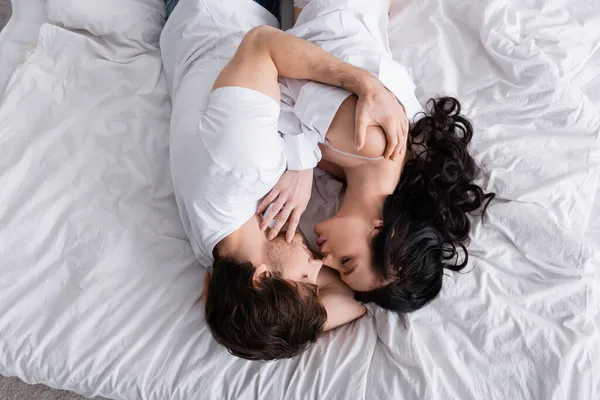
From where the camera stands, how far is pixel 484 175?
3.57 feet

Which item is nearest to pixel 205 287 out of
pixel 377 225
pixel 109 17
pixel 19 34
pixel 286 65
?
pixel 377 225

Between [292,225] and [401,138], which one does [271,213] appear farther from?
[401,138]

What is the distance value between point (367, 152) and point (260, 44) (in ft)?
1.03

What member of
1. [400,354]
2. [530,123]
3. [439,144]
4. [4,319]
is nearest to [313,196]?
[439,144]

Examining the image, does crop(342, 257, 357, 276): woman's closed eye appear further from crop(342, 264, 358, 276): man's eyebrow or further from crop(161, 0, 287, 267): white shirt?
crop(161, 0, 287, 267): white shirt

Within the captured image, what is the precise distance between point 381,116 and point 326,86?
138 mm

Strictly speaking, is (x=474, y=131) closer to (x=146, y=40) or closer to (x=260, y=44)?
(x=260, y=44)

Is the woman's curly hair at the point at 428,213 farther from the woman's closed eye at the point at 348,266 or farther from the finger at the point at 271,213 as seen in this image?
the finger at the point at 271,213

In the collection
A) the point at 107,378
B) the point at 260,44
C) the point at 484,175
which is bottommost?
the point at 107,378

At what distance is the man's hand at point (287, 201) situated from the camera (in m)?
1.01

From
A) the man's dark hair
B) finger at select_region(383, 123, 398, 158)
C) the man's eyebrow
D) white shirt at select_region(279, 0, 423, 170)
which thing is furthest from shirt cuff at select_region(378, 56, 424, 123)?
the man's dark hair

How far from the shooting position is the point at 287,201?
1.03 metres

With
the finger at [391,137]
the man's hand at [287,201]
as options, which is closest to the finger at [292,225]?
the man's hand at [287,201]

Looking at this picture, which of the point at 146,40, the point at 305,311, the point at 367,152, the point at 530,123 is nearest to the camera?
the point at 305,311
